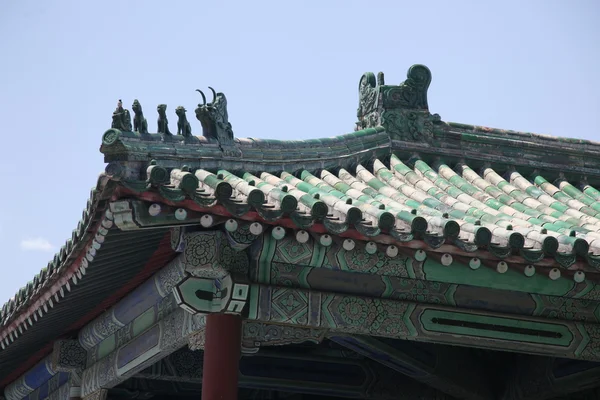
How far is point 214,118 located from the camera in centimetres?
1109

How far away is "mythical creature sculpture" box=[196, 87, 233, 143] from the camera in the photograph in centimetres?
1107

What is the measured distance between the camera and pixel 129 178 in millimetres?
9641

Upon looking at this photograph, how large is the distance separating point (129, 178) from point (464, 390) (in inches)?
239

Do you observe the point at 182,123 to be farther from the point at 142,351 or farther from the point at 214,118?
the point at 142,351

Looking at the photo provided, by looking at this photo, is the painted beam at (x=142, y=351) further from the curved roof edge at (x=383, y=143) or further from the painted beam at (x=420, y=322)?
the curved roof edge at (x=383, y=143)

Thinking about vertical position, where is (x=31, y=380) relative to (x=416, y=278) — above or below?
above

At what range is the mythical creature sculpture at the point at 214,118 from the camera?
11.1 metres

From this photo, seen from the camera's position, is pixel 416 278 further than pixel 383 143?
No

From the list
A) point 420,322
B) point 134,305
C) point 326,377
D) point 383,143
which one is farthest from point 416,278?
point 326,377

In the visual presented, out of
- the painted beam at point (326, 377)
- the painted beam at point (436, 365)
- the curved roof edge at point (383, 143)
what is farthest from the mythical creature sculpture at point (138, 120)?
the painted beam at point (326, 377)

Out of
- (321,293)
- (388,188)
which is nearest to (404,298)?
(321,293)

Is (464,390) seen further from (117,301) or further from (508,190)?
(117,301)

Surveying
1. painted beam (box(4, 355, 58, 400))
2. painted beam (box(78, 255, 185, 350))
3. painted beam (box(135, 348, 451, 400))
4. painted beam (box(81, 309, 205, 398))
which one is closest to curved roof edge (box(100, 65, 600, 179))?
painted beam (box(78, 255, 185, 350))

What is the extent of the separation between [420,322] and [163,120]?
116 inches
